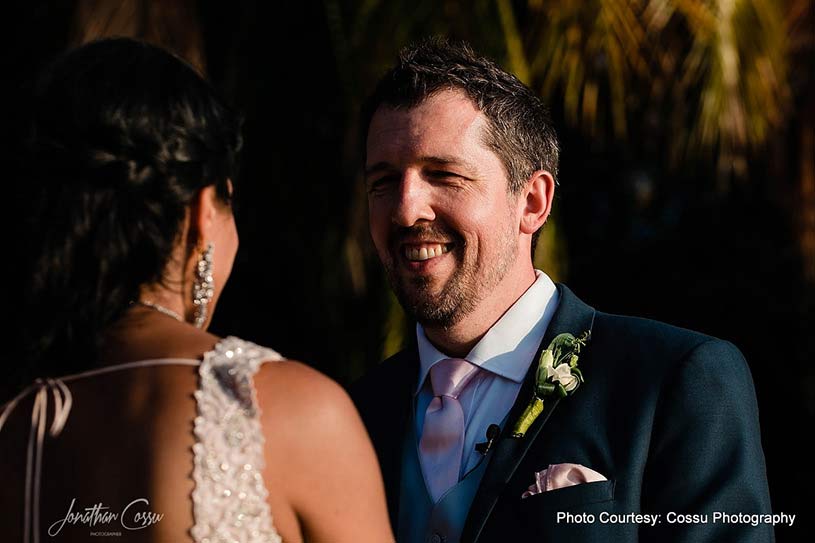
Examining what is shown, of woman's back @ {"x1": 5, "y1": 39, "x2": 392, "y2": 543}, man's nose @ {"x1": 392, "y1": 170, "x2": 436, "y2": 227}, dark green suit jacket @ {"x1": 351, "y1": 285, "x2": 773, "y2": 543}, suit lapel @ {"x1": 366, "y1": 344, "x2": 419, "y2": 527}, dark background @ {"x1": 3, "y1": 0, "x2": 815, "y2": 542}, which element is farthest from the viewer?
dark background @ {"x1": 3, "y1": 0, "x2": 815, "y2": 542}

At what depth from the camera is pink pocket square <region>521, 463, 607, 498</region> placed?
7.41ft

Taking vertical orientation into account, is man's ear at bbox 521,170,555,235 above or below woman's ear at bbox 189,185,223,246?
above

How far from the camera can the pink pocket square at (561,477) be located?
7.41 feet

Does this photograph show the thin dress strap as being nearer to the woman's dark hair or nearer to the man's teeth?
the woman's dark hair

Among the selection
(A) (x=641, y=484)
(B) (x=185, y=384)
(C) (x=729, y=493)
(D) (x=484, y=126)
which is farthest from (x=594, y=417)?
(B) (x=185, y=384)

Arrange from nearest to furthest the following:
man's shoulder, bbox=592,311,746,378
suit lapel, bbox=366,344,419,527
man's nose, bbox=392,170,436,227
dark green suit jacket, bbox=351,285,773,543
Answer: dark green suit jacket, bbox=351,285,773,543, man's shoulder, bbox=592,311,746,378, suit lapel, bbox=366,344,419,527, man's nose, bbox=392,170,436,227

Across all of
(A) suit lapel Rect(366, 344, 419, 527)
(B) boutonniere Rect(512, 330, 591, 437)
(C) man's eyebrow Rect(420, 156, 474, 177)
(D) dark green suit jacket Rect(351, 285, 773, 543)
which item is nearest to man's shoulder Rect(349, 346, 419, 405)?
(A) suit lapel Rect(366, 344, 419, 527)

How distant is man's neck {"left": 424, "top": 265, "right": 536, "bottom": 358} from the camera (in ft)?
8.77

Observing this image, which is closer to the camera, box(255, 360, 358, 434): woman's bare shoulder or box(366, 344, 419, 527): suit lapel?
box(255, 360, 358, 434): woman's bare shoulder

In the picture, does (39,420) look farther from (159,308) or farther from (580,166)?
(580,166)

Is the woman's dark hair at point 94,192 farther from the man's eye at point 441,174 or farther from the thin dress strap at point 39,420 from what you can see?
the man's eye at point 441,174

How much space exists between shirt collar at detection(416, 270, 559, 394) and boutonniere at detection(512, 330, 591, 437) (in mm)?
106

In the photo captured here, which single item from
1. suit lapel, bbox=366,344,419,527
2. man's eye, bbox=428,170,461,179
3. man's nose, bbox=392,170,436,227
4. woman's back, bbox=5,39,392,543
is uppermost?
man's eye, bbox=428,170,461,179

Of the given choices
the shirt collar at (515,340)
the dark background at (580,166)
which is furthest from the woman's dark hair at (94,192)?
the dark background at (580,166)
